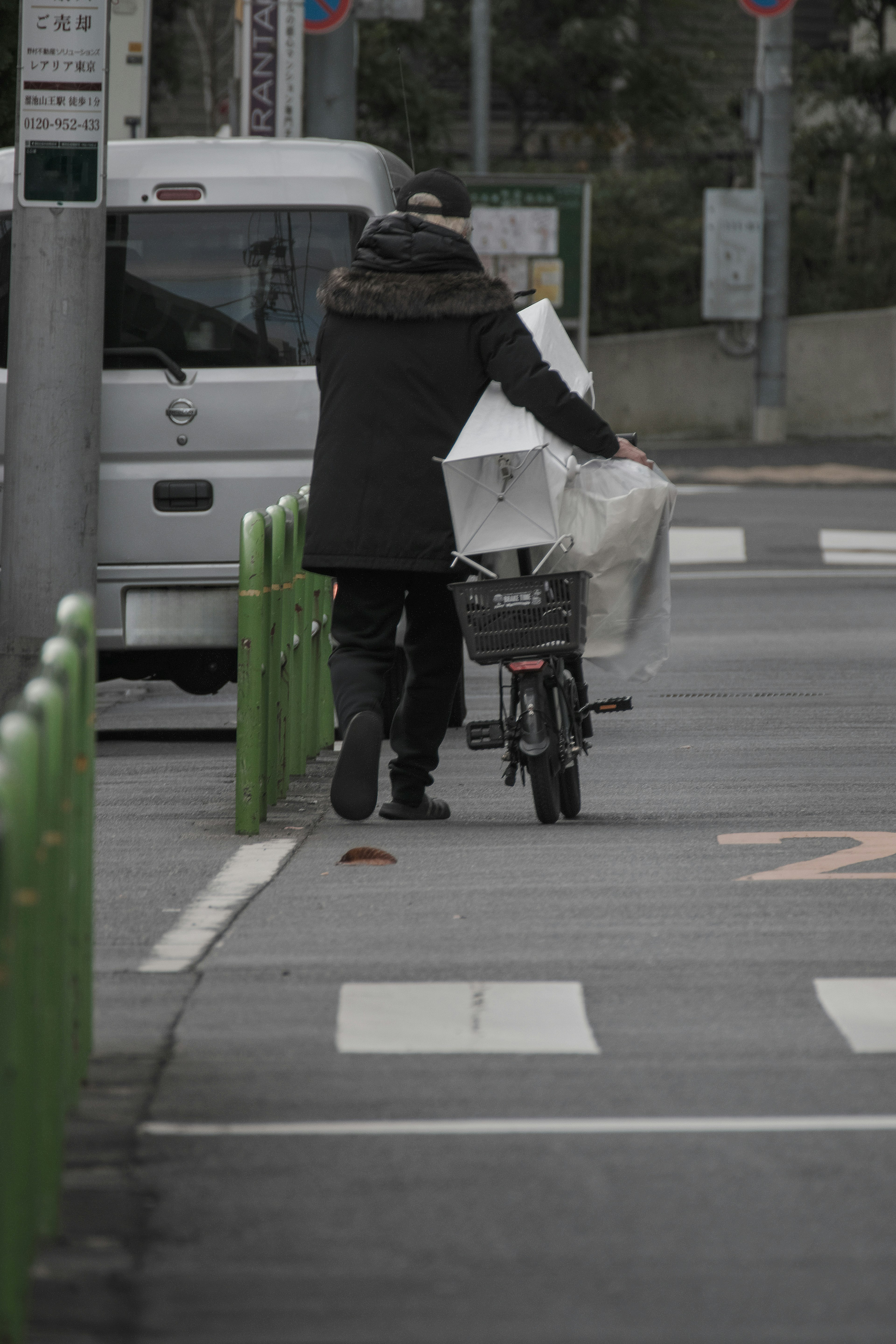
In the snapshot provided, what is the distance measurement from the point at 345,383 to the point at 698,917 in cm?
221

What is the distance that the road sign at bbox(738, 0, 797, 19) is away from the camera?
28.3 metres

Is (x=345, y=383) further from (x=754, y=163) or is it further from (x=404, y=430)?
(x=754, y=163)

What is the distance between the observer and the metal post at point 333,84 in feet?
58.4

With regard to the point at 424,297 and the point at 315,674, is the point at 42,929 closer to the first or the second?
the point at 424,297

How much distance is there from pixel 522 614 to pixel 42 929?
3.97 meters

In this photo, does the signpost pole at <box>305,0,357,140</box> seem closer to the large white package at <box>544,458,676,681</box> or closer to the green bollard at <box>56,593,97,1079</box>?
the large white package at <box>544,458,676,681</box>

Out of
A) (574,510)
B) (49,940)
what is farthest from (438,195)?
(49,940)

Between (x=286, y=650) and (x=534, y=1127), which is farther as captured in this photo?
(x=286, y=650)

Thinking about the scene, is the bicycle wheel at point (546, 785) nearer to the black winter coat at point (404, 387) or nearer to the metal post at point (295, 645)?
the black winter coat at point (404, 387)

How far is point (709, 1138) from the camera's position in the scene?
4.36 m

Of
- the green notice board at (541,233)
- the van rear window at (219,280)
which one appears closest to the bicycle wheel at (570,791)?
the van rear window at (219,280)

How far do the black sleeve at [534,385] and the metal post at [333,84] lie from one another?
10488 mm

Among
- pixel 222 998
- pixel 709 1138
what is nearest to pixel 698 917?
pixel 222 998

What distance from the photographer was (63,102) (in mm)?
9227
